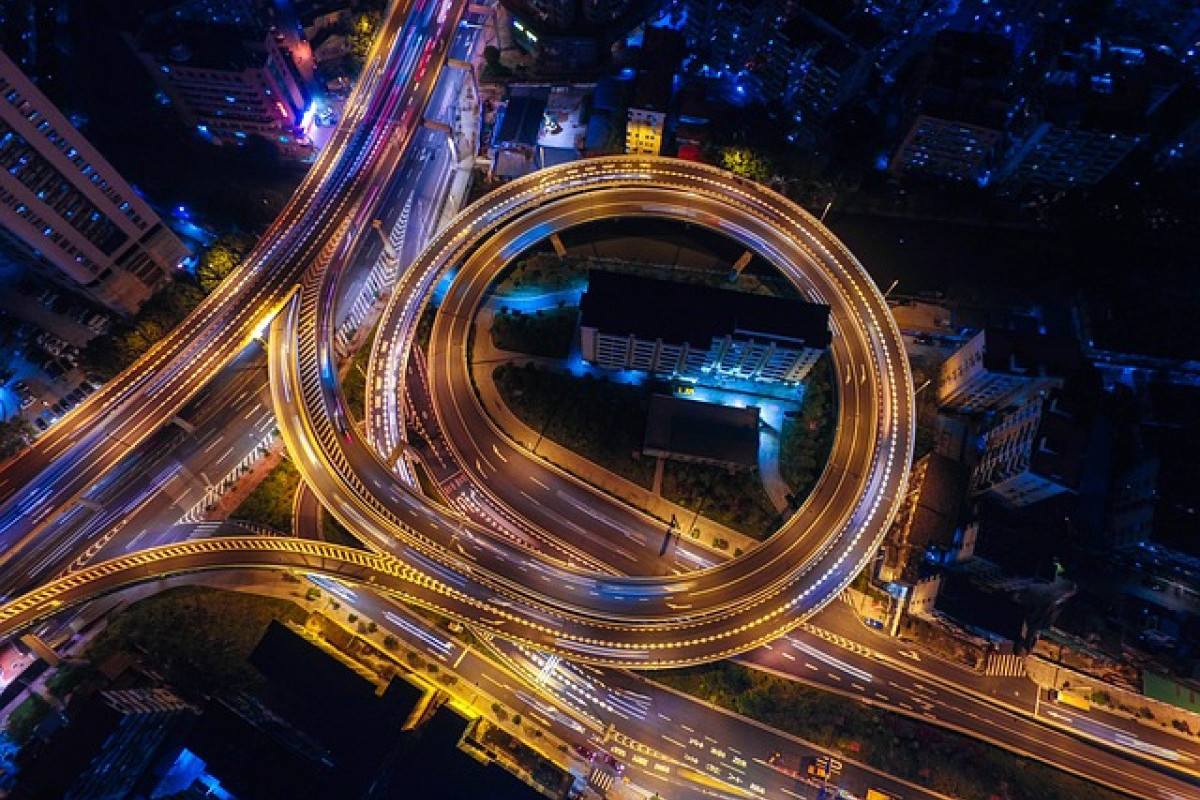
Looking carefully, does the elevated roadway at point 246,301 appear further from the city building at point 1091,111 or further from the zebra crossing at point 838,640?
the city building at point 1091,111

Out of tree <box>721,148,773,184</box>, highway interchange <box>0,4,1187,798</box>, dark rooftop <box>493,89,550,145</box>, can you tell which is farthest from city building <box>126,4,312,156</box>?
tree <box>721,148,773,184</box>

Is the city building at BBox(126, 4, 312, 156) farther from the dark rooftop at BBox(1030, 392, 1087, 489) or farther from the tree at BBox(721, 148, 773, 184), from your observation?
the dark rooftop at BBox(1030, 392, 1087, 489)

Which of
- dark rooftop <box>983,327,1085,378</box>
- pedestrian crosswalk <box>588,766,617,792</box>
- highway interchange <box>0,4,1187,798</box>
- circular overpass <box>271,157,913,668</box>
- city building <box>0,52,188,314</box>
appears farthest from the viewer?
dark rooftop <box>983,327,1085,378</box>

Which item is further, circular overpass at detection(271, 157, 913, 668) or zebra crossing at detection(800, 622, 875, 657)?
zebra crossing at detection(800, 622, 875, 657)

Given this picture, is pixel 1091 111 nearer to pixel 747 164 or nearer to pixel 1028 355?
pixel 1028 355

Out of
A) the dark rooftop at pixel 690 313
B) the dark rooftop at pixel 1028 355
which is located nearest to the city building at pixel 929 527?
the dark rooftop at pixel 1028 355

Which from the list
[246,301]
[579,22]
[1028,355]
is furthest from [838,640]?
[579,22]
